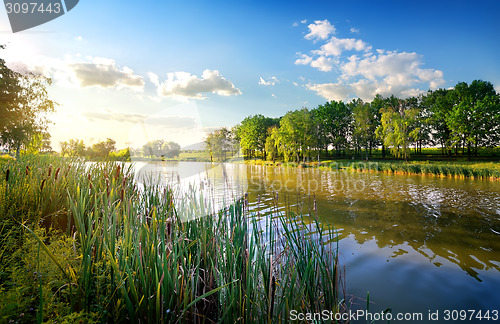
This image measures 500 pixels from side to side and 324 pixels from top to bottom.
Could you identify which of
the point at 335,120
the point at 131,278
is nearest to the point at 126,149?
the point at 131,278

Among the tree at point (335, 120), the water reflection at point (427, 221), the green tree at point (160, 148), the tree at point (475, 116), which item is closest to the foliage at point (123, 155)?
the green tree at point (160, 148)

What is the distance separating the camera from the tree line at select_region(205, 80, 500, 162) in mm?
37469

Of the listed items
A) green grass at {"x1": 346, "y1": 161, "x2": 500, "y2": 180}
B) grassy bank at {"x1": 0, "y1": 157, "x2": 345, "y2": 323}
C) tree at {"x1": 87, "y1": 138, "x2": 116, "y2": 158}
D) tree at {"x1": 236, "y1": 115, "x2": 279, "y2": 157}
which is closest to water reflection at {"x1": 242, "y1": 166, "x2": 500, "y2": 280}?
grassy bank at {"x1": 0, "y1": 157, "x2": 345, "y2": 323}

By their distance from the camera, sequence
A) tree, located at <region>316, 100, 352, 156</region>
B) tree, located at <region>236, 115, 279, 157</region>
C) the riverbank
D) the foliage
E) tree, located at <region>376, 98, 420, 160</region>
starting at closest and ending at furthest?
the foliage → the riverbank → tree, located at <region>376, 98, 420, 160</region> → tree, located at <region>316, 100, 352, 156</region> → tree, located at <region>236, 115, 279, 157</region>

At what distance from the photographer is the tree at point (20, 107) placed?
2284cm

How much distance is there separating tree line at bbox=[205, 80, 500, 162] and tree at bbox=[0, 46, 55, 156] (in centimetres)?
1923

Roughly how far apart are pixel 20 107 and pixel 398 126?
50098 mm

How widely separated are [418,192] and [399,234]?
31.9ft

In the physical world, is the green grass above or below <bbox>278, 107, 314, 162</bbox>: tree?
below

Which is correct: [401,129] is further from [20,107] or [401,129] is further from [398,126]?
[20,107]

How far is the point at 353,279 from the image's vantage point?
5039 mm

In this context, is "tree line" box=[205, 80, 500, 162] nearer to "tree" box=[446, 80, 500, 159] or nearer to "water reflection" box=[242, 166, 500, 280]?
"tree" box=[446, 80, 500, 159]

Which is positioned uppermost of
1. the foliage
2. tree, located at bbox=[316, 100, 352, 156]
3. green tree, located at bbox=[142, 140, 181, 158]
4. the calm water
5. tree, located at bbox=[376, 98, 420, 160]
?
tree, located at bbox=[316, 100, 352, 156]

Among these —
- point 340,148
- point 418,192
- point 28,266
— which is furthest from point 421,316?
point 340,148
